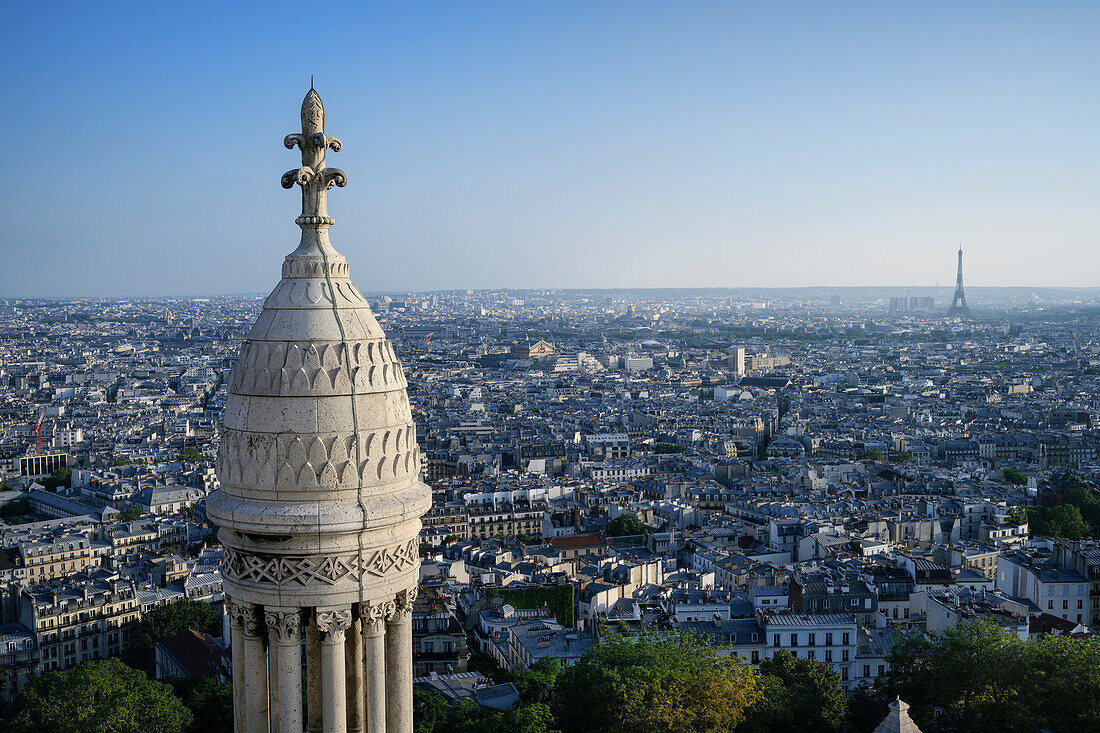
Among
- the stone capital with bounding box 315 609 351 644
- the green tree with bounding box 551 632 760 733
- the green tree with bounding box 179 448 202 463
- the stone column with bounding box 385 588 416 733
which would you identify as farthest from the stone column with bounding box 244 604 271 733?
the green tree with bounding box 179 448 202 463

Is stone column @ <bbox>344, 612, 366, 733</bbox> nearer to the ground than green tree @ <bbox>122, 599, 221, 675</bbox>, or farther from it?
farther from it

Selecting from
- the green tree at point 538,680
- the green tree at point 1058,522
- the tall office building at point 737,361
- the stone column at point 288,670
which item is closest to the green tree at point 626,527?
the green tree at point 1058,522

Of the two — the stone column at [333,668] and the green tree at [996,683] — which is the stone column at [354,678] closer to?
the stone column at [333,668]

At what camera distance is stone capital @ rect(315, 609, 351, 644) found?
6.55m

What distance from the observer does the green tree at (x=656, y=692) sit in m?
24.5

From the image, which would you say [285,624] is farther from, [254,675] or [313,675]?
[313,675]

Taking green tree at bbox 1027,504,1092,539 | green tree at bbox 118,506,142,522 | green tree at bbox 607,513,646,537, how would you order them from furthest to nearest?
green tree at bbox 118,506,142,522, green tree at bbox 607,513,646,537, green tree at bbox 1027,504,1092,539

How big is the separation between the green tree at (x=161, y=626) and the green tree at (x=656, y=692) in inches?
706

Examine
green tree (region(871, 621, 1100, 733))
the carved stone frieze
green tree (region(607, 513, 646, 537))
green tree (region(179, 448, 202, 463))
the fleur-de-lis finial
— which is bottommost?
green tree (region(179, 448, 202, 463))

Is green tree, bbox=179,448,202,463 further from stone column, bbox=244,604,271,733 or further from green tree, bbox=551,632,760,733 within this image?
stone column, bbox=244,604,271,733

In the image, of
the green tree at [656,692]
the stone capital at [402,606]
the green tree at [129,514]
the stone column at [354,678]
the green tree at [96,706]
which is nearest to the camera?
the stone capital at [402,606]

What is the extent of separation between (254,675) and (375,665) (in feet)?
2.39

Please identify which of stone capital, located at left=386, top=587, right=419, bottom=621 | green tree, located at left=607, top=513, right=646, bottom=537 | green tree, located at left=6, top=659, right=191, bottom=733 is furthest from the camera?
green tree, located at left=607, top=513, right=646, bottom=537

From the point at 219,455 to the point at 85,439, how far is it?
95.7m
